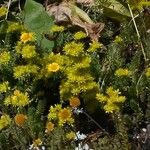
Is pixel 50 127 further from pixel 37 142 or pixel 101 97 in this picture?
pixel 101 97

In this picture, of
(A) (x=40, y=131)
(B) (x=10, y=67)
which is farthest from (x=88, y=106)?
(B) (x=10, y=67)

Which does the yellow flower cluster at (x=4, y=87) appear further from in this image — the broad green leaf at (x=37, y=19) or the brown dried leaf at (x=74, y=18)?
the brown dried leaf at (x=74, y=18)

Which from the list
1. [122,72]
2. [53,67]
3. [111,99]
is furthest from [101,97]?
[53,67]

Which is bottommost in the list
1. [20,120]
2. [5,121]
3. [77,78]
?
[5,121]

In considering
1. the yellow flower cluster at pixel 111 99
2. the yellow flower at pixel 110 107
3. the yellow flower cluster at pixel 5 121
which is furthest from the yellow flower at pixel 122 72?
the yellow flower cluster at pixel 5 121

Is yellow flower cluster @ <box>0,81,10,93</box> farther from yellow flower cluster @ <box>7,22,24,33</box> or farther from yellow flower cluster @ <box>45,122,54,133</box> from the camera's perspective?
yellow flower cluster @ <box>7,22,24,33</box>

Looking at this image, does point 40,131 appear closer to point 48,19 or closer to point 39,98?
point 39,98
